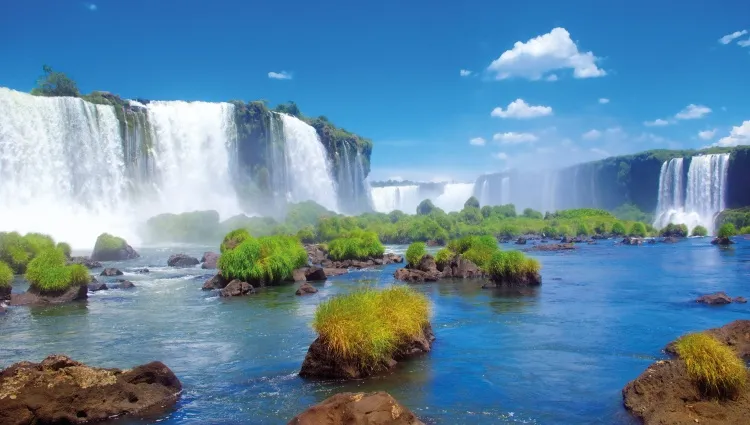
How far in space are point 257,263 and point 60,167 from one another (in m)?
50.0

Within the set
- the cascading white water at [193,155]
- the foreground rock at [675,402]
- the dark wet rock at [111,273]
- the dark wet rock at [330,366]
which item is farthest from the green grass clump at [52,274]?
the cascading white water at [193,155]

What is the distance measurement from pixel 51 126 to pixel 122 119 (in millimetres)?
11974

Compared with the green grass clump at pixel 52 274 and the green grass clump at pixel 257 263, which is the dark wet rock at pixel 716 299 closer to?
the green grass clump at pixel 257 263

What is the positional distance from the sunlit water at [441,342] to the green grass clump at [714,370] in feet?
5.10

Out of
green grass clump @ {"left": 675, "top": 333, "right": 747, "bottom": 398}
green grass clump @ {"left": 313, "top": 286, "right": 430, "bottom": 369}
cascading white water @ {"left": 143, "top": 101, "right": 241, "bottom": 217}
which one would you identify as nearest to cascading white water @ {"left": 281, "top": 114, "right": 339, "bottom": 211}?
cascading white water @ {"left": 143, "top": 101, "right": 241, "bottom": 217}

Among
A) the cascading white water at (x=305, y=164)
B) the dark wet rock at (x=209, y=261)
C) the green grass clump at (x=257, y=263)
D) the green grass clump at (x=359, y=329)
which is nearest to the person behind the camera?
the green grass clump at (x=359, y=329)

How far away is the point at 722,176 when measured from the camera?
9638 cm

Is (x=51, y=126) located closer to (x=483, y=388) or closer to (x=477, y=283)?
(x=477, y=283)

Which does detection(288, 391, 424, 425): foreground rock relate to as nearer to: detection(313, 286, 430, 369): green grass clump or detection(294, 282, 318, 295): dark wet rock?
detection(313, 286, 430, 369): green grass clump

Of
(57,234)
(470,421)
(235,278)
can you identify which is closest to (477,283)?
(235,278)

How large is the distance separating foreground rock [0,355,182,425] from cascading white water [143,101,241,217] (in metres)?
75.1

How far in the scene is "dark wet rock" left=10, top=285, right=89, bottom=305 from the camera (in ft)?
86.1

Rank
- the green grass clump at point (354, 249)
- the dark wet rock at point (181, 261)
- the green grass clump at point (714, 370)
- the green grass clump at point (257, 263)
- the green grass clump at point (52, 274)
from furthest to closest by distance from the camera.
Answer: the green grass clump at point (354, 249) → the dark wet rock at point (181, 261) → the green grass clump at point (257, 263) → the green grass clump at point (52, 274) → the green grass clump at point (714, 370)

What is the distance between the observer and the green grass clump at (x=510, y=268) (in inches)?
1211
